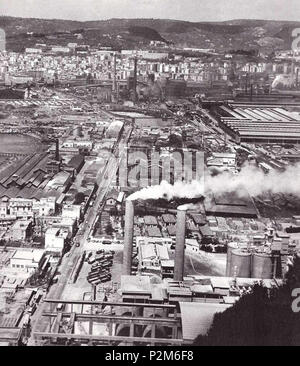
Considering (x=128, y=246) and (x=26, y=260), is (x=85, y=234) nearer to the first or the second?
(x=26, y=260)

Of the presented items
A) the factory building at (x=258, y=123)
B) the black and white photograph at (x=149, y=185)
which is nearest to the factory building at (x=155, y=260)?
the black and white photograph at (x=149, y=185)

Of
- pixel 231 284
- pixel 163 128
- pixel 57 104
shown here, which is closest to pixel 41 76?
pixel 57 104

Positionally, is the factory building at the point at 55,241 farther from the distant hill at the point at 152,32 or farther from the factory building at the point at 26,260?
the distant hill at the point at 152,32

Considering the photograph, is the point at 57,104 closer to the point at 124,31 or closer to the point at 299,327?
the point at 124,31

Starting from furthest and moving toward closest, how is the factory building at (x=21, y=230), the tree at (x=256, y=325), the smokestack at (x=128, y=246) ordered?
the factory building at (x=21, y=230) → the smokestack at (x=128, y=246) → the tree at (x=256, y=325)

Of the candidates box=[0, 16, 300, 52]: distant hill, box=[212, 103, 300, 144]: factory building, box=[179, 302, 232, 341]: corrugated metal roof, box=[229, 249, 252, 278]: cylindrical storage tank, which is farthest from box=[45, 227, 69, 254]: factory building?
Result: box=[212, 103, 300, 144]: factory building
